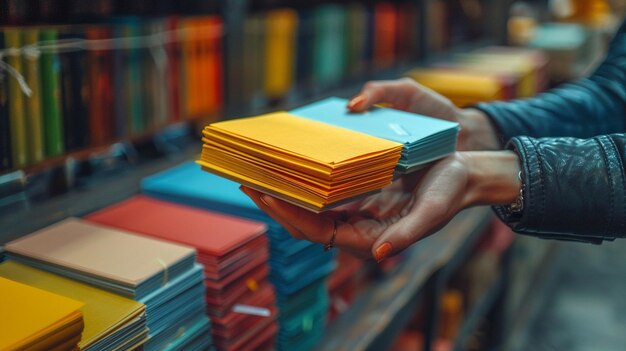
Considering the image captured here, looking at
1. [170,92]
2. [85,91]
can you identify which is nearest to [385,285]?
[170,92]

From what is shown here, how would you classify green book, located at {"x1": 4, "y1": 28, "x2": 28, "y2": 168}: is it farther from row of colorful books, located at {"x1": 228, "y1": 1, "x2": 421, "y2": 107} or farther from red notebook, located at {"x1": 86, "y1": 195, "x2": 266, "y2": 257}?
row of colorful books, located at {"x1": 228, "y1": 1, "x2": 421, "y2": 107}

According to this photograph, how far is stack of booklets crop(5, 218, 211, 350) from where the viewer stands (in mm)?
1047

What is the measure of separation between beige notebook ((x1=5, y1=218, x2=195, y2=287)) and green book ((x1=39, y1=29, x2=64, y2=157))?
297 millimetres

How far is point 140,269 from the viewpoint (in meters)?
1.06

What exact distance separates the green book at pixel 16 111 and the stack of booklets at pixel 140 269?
9.7 inches

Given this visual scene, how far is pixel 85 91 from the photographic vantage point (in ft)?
5.01

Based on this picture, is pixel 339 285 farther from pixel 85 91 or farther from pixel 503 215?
pixel 85 91

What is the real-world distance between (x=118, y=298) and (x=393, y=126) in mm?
549

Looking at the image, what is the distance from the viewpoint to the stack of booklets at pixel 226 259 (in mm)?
1216

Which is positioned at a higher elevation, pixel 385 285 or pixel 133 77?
pixel 133 77

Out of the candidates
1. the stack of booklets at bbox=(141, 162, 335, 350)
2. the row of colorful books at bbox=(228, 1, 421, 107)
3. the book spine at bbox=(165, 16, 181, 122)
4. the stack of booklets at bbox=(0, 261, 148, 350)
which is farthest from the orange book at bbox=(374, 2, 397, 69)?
the stack of booklets at bbox=(0, 261, 148, 350)

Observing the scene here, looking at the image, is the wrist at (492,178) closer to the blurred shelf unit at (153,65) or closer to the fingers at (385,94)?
the fingers at (385,94)

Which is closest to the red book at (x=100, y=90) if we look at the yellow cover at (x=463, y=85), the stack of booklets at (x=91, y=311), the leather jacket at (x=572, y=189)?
the stack of booklets at (x=91, y=311)

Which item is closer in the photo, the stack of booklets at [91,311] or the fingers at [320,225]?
the stack of booklets at [91,311]
